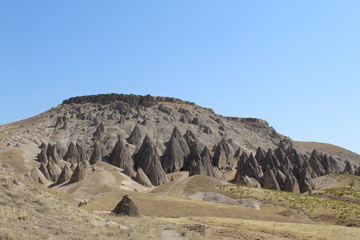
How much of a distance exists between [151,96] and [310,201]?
111 meters

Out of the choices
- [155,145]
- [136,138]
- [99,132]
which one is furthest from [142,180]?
[99,132]

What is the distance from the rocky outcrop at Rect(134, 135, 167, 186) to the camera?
64.6 metres

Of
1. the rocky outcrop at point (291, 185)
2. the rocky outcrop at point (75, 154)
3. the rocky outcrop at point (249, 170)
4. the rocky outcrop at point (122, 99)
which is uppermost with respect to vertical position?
the rocky outcrop at point (122, 99)

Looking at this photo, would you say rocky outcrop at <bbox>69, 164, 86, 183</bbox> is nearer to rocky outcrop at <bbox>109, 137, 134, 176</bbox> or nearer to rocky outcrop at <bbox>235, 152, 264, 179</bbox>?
rocky outcrop at <bbox>109, 137, 134, 176</bbox>

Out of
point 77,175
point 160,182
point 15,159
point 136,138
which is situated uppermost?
point 136,138

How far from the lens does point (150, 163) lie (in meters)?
67.4

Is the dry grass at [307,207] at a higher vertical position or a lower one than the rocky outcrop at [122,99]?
lower

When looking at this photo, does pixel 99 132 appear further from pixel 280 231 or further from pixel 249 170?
pixel 280 231

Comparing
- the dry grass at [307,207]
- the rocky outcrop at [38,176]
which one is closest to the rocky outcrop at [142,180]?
the rocky outcrop at [38,176]

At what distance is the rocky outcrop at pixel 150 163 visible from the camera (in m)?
64.6

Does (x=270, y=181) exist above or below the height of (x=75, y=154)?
below

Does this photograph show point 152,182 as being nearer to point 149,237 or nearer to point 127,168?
point 127,168

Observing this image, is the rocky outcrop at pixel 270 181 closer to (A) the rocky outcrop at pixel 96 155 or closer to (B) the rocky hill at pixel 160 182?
(B) the rocky hill at pixel 160 182

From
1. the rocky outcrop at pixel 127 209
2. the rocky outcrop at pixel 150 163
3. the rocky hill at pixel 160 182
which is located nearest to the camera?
the rocky hill at pixel 160 182
